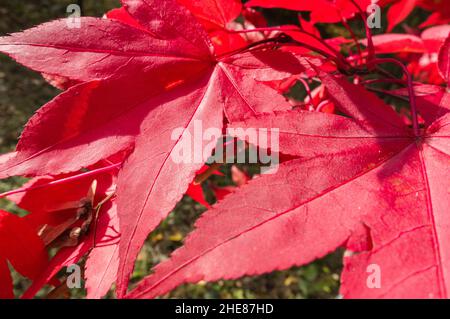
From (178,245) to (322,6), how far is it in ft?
6.46

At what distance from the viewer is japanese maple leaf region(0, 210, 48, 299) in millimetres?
506

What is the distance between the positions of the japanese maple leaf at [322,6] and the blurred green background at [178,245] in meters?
1.70

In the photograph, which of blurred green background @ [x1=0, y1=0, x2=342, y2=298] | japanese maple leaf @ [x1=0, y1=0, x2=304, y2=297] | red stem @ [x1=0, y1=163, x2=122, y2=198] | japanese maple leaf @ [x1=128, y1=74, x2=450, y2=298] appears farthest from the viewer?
blurred green background @ [x1=0, y1=0, x2=342, y2=298]

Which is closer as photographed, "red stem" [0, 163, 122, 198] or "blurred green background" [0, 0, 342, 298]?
"red stem" [0, 163, 122, 198]

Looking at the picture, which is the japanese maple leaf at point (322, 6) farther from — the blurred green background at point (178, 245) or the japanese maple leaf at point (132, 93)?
the blurred green background at point (178, 245)

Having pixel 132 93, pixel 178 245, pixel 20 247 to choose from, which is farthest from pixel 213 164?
pixel 178 245

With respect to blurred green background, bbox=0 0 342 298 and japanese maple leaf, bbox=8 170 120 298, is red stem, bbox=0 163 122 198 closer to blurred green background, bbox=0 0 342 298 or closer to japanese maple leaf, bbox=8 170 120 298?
japanese maple leaf, bbox=8 170 120 298

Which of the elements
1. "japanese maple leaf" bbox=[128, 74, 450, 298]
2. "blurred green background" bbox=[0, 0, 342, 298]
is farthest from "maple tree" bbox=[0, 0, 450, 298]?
"blurred green background" bbox=[0, 0, 342, 298]

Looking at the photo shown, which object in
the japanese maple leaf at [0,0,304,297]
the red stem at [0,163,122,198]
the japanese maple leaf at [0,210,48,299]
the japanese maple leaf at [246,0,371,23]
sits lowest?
the japanese maple leaf at [0,210,48,299]

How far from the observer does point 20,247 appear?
51 centimetres

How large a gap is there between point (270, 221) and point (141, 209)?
12 centimetres

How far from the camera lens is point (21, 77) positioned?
338 centimetres

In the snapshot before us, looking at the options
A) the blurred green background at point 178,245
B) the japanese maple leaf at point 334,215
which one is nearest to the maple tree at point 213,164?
the japanese maple leaf at point 334,215
